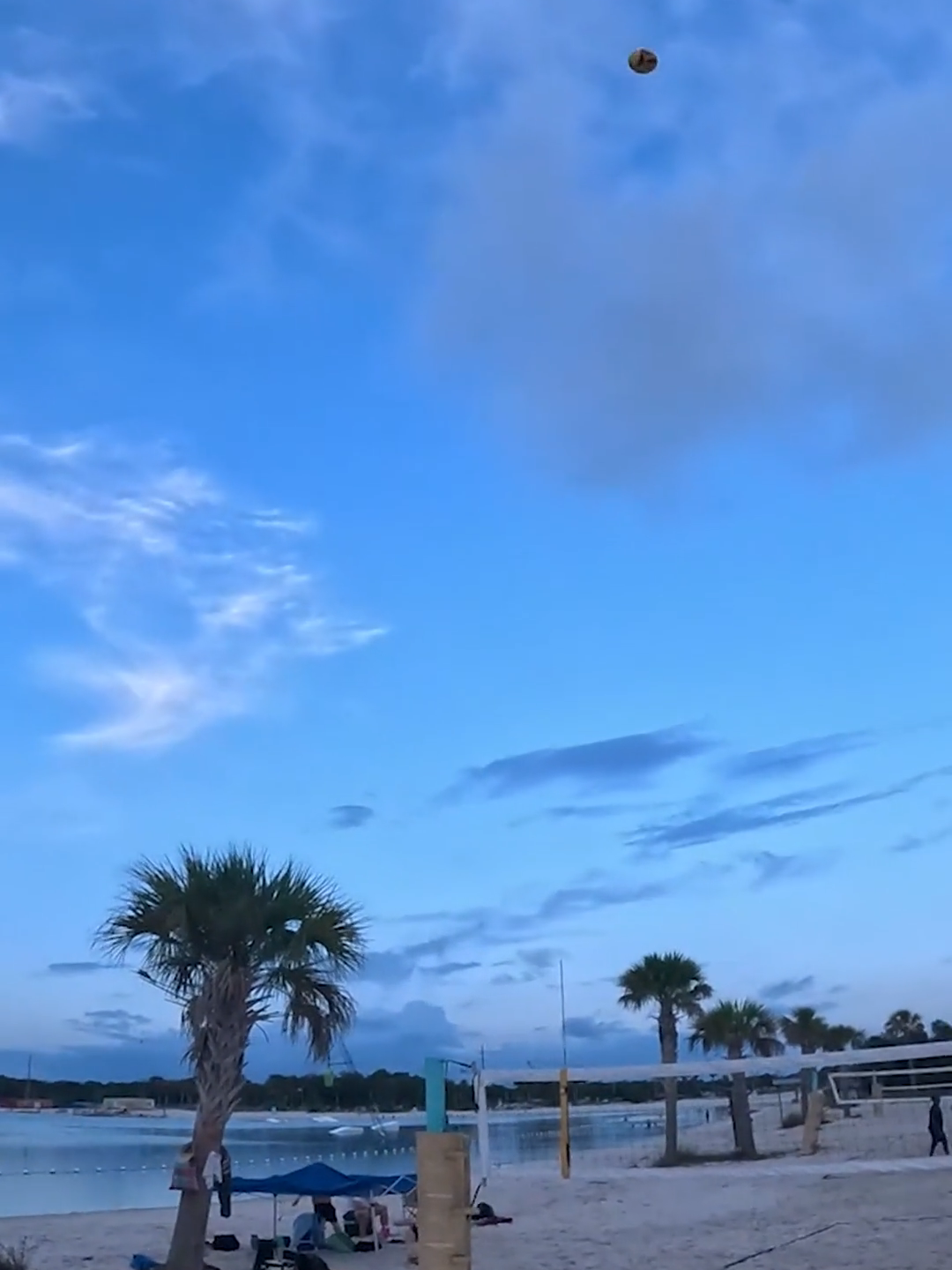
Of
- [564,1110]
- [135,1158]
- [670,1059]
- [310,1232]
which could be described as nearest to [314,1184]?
[310,1232]

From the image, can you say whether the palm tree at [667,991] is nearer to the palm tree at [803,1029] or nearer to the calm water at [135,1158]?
the calm water at [135,1158]

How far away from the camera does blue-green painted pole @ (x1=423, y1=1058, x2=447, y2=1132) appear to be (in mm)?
7006

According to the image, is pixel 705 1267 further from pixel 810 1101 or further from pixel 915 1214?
pixel 810 1101

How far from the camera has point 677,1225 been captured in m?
19.3

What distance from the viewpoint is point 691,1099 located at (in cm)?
11438

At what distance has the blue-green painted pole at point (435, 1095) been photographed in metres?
7.01

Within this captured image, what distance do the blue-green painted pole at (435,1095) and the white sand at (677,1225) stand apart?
901 cm

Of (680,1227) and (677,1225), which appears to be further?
(677,1225)

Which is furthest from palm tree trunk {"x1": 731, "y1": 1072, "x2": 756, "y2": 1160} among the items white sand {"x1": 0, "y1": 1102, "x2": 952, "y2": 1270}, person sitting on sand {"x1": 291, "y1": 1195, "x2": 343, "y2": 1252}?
person sitting on sand {"x1": 291, "y1": 1195, "x2": 343, "y2": 1252}

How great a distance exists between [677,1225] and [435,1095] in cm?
1378

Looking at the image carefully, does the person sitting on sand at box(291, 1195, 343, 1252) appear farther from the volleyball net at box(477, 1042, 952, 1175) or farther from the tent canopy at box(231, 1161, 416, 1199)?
the volleyball net at box(477, 1042, 952, 1175)

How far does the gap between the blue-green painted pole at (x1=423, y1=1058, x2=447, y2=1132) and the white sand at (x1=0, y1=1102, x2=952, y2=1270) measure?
9.01m

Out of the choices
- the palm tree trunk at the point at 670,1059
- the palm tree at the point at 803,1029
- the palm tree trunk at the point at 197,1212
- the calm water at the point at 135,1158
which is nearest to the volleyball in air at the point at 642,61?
the palm tree trunk at the point at 197,1212

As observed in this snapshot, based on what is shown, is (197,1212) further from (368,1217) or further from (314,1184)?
(368,1217)
